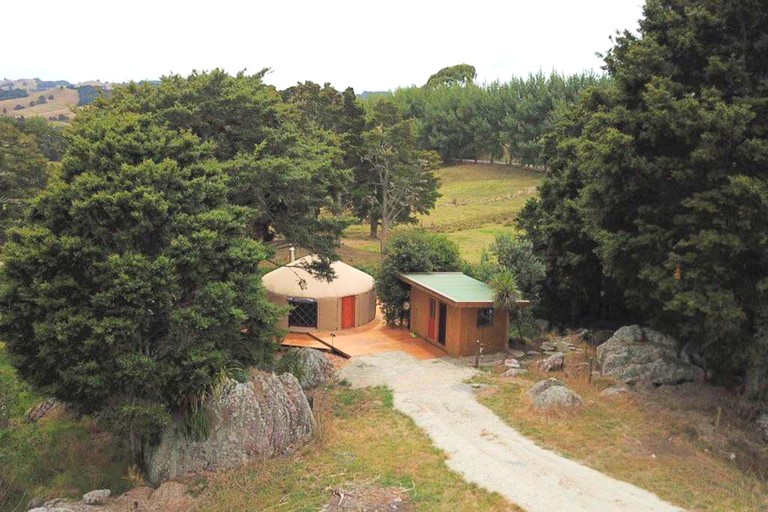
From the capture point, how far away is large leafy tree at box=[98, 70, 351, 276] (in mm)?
19078

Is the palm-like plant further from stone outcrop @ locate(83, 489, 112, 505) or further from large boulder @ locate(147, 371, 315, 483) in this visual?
stone outcrop @ locate(83, 489, 112, 505)

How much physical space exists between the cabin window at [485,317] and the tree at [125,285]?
9941mm

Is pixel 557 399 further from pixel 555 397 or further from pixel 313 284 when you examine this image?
pixel 313 284

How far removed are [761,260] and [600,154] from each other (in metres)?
4.70

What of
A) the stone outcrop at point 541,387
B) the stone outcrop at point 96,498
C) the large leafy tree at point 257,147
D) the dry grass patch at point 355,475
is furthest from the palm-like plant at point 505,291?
the stone outcrop at point 96,498

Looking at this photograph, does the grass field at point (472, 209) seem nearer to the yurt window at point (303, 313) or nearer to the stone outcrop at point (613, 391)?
the yurt window at point (303, 313)

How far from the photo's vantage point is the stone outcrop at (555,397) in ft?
53.7

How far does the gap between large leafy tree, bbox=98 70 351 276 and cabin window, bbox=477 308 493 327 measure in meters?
5.75

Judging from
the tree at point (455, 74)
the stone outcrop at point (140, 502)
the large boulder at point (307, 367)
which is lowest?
the stone outcrop at point (140, 502)

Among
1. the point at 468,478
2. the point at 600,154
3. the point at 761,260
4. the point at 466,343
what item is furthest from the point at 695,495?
the point at 466,343

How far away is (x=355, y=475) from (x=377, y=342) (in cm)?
1091

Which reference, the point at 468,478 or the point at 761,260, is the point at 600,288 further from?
the point at 468,478

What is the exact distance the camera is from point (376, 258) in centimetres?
4075

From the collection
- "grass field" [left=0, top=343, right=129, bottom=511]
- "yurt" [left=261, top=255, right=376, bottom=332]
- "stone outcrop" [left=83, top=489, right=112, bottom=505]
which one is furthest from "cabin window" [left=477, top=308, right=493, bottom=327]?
"stone outcrop" [left=83, top=489, right=112, bottom=505]
